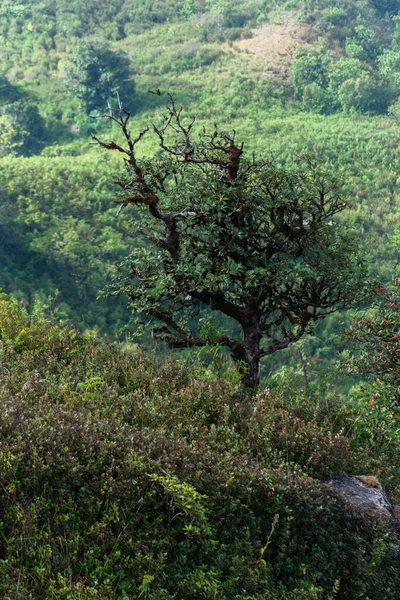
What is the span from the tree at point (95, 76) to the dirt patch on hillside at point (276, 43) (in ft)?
27.7

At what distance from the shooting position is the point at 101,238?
25.7 meters

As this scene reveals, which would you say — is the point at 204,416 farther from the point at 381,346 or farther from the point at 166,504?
the point at 381,346

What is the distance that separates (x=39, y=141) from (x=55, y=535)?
35.3 metres

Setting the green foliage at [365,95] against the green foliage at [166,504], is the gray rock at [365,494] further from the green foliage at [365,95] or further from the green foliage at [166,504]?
the green foliage at [365,95]

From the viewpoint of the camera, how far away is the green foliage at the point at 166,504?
307 centimetres

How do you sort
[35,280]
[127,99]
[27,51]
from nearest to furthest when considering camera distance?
[35,280] < [127,99] < [27,51]

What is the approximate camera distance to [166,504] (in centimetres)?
354

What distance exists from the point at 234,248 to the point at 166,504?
3.43 meters

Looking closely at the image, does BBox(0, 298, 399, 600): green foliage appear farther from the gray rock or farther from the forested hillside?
the gray rock

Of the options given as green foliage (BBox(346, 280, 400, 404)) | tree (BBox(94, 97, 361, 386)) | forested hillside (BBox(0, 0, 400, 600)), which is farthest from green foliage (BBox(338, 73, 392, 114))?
green foliage (BBox(346, 280, 400, 404))

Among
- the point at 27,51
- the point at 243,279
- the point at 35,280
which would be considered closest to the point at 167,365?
the point at 243,279

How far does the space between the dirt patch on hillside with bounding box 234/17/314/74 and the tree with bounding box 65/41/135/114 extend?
844 cm

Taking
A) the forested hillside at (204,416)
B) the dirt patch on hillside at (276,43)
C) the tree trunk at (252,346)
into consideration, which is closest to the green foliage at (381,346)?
the forested hillside at (204,416)

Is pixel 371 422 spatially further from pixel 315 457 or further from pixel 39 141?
pixel 39 141
